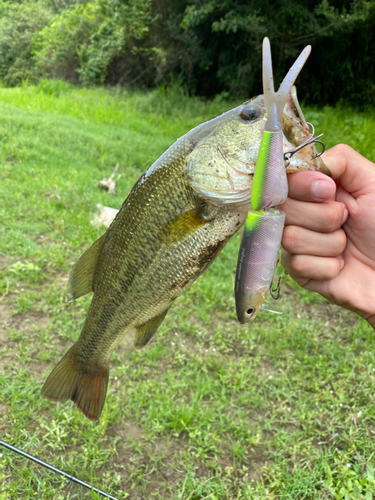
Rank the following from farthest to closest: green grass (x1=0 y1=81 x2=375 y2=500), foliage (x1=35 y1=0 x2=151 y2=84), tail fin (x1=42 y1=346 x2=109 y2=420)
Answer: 1. foliage (x1=35 y1=0 x2=151 y2=84)
2. green grass (x1=0 y1=81 x2=375 y2=500)
3. tail fin (x1=42 y1=346 x2=109 y2=420)

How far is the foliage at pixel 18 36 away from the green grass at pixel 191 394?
16013 mm

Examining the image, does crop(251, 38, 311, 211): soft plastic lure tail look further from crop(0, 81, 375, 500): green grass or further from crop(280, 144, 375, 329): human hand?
crop(0, 81, 375, 500): green grass

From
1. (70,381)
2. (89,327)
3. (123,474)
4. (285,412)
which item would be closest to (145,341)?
(89,327)

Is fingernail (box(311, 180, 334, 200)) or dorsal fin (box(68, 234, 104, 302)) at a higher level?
fingernail (box(311, 180, 334, 200))

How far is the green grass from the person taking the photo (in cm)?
242

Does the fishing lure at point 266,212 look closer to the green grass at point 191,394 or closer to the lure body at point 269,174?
the lure body at point 269,174

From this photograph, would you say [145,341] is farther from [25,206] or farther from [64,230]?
[25,206]

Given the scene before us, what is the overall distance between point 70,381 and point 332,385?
83.1 inches

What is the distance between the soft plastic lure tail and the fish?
0.36 feet

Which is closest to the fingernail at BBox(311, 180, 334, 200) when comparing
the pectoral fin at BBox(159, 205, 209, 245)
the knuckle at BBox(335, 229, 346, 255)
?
the knuckle at BBox(335, 229, 346, 255)

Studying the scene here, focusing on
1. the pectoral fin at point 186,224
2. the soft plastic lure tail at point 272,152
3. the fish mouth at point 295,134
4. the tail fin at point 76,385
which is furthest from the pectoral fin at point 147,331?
the fish mouth at point 295,134

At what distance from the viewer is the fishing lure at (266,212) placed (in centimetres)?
116

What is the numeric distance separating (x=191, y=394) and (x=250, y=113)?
2.21 m

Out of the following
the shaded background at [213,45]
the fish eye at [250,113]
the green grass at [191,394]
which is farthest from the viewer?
the shaded background at [213,45]
